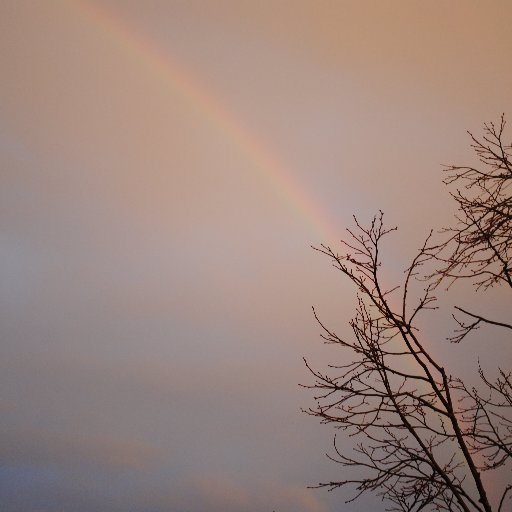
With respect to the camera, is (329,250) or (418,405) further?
(329,250)

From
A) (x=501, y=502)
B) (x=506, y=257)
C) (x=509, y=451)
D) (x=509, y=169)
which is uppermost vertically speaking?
(x=509, y=169)

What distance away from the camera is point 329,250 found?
396 cm

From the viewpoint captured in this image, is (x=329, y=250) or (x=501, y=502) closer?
(x=501, y=502)

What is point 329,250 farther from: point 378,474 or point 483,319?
point 378,474

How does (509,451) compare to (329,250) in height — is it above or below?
below

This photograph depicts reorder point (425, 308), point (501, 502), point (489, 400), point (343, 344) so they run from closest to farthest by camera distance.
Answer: point (501, 502), point (343, 344), point (425, 308), point (489, 400)

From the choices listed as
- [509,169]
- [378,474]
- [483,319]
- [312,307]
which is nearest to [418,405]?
[378,474]

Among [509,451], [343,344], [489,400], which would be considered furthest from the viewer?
[489,400]

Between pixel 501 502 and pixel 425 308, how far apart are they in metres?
1.38

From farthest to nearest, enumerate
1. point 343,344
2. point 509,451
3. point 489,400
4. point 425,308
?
point 489,400 → point 425,308 → point 343,344 → point 509,451

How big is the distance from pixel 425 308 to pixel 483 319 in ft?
1.38

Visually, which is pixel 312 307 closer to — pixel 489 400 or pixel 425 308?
pixel 425 308

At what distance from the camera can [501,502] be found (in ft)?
10.2

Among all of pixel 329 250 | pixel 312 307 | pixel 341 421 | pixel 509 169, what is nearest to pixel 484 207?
pixel 509 169
